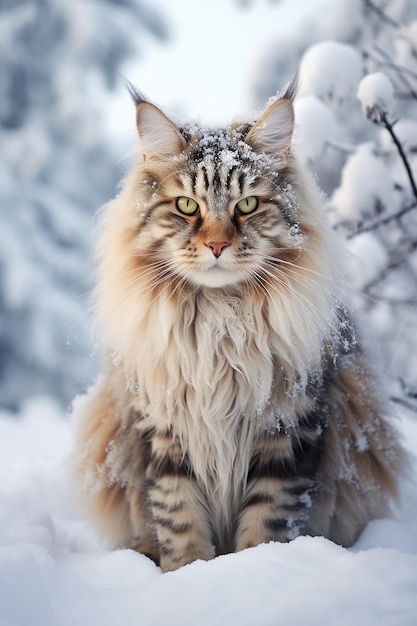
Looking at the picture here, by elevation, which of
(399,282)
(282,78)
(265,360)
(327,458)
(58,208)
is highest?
(282,78)

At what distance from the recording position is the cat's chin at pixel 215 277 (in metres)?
1.49

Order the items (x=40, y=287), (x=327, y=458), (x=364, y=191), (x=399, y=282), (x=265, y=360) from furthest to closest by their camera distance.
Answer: (x=40, y=287) < (x=399, y=282) < (x=364, y=191) < (x=327, y=458) < (x=265, y=360)

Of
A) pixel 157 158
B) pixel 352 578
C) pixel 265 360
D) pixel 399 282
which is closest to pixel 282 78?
pixel 399 282

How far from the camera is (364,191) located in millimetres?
2484

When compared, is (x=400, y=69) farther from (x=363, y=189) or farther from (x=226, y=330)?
(x=226, y=330)

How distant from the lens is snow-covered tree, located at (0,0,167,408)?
18.7 ft

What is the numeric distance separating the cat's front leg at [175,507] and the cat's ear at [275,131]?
32.9 inches

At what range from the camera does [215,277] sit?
1493mm

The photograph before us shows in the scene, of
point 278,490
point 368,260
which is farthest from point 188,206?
point 368,260

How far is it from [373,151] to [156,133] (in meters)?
1.36

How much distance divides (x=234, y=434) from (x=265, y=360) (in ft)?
0.74

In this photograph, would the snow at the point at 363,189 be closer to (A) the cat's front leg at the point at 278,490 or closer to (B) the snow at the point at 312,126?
(B) the snow at the point at 312,126

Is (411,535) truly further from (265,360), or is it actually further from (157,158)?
(157,158)

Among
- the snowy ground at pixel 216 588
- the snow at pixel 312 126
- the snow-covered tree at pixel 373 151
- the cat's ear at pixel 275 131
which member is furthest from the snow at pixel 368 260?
the snowy ground at pixel 216 588
